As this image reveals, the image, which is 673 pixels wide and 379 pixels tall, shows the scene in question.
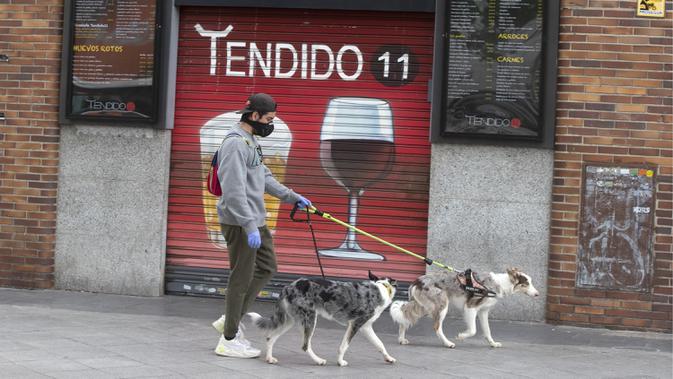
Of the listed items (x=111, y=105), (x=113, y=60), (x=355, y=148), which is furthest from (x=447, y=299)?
(x=113, y=60)

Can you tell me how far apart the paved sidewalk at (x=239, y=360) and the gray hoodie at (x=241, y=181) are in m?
1.08

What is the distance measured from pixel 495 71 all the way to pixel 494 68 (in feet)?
0.10

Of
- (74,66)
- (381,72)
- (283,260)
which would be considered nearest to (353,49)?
(381,72)

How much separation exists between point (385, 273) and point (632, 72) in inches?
126

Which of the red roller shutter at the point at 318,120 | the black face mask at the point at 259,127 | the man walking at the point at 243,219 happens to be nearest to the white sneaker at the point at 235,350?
the man walking at the point at 243,219

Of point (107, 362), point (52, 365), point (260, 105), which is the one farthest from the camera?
point (260, 105)

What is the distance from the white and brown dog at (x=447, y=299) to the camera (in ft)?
26.0

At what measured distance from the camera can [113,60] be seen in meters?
10.1

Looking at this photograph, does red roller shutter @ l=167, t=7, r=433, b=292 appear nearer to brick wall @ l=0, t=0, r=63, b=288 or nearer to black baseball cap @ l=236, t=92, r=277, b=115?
brick wall @ l=0, t=0, r=63, b=288

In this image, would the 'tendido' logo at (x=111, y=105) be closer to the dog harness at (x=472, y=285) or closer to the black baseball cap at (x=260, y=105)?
the black baseball cap at (x=260, y=105)

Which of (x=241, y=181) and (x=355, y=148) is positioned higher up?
(x=355, y=148)

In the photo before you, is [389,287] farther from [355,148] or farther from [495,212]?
[355,148]

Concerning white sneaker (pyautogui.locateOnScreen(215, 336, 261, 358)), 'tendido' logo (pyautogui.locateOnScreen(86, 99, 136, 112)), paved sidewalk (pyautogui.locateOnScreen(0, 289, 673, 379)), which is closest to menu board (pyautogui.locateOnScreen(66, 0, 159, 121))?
'tendido' logo (pyautogui.locateOnScreen(86, 99, 136, 112))

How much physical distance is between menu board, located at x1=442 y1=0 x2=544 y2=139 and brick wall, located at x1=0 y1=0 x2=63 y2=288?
168 inches
